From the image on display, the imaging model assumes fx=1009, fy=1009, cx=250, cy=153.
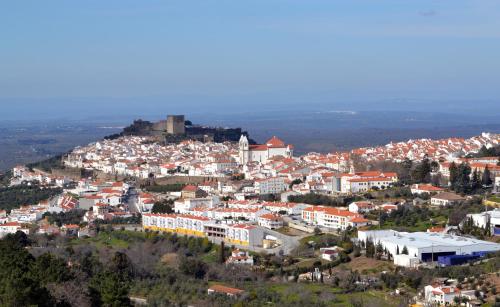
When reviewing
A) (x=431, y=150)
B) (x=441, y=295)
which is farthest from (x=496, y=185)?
(x=441, y=295)

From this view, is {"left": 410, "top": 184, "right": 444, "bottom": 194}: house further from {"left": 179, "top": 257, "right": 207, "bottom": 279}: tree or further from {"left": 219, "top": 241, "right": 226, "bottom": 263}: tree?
{"left": 179, "top": 257, "right": 207, "bottom": 279}: tree

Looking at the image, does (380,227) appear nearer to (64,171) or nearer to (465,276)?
(465,276)

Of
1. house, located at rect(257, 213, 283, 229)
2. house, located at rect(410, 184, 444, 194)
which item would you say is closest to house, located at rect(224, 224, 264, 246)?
house, located at rect(257, 213, 283, 229)

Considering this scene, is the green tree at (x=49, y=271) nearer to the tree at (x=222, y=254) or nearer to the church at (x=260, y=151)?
the tree at (x=222, y=254)

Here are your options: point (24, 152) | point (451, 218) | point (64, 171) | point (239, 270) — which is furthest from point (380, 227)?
point (24, 152)

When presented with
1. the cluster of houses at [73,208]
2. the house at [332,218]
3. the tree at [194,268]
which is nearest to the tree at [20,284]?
the tree at [194,268]

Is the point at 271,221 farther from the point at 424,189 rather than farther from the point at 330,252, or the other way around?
the point at 424,189
